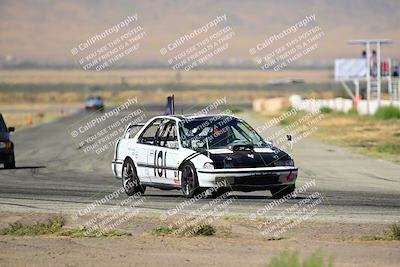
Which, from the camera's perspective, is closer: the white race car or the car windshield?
the white race car

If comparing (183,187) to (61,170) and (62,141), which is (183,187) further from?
(62,141)

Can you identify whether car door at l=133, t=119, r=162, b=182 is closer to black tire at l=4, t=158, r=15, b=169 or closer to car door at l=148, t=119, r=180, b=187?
car door at l=148, t=119, r=180, b=187

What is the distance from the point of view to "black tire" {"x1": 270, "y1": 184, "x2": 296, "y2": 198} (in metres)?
17.8

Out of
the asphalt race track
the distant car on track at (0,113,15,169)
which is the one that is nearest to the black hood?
the asphalt race track

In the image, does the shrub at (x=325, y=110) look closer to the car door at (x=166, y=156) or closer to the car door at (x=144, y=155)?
the car door at (x=144, y=155)

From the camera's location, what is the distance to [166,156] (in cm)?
1827

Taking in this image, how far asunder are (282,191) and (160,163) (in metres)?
2.07

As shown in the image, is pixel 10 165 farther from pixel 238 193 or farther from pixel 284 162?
pixel 284 162

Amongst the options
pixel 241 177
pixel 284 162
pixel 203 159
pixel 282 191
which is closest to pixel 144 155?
pixel 203 159

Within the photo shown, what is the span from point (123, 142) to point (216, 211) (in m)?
4.20

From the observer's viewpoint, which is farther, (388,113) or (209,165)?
(388,113)

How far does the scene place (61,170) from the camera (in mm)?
27391

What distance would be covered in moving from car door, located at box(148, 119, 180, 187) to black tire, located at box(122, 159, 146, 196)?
60cm

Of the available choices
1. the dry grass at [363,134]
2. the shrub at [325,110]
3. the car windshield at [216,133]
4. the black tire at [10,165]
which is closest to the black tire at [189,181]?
the car windshield at [216,133]
